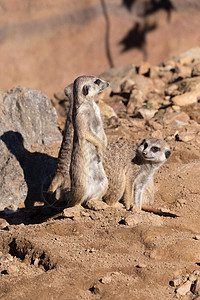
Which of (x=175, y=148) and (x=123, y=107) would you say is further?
(x=123, y=107)

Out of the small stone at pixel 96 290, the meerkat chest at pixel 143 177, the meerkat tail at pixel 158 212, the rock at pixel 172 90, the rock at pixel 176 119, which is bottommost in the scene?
the small stone at pixel 96 290

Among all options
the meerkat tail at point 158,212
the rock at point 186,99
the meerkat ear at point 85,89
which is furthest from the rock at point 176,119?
the meerkat ear at point 85,89

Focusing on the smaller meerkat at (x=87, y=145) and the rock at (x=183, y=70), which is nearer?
the smaller meerkat at (x=87, y=145)

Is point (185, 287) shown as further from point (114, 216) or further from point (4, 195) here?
point (4, 195)

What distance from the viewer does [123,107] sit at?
21.9 ft

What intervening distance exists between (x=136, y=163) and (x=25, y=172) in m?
1.38

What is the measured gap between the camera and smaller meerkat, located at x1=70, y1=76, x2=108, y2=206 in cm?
386

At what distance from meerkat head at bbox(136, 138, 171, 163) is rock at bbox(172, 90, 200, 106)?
2.37 metres

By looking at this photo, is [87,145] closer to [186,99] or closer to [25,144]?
[25,144]

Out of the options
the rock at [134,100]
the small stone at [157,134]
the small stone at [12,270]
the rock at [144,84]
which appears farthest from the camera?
the rock at [144,84]

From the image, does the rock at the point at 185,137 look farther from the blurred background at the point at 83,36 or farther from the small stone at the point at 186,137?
the blurred background at the point at 83,36

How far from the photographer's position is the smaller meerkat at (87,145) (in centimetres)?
386

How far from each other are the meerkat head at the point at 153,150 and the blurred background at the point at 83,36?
5.80 m

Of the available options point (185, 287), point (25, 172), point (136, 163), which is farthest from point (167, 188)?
point (185, 287)
